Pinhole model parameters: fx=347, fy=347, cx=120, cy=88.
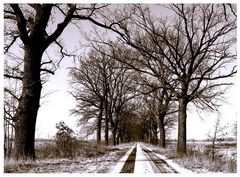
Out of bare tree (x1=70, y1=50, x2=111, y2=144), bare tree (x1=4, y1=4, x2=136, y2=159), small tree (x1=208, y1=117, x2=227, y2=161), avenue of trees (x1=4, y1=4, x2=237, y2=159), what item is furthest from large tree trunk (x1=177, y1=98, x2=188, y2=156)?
bare tree (x1=70, y1=50, x2=111, y2=144)

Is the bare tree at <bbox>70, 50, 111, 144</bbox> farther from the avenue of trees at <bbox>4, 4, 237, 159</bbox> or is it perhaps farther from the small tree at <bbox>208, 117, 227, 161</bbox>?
the small tree at <bbox>208, 117, 227, 161</bbox>

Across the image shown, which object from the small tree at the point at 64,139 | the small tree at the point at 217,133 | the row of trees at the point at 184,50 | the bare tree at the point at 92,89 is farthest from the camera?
the bare tree at the point at 92,89

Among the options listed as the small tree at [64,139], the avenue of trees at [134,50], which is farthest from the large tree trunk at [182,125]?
the small tree at [64,139]

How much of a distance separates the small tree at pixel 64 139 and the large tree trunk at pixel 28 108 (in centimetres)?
259

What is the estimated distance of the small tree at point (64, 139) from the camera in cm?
1250

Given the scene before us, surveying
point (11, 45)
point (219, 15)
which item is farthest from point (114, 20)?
point (219, 15)

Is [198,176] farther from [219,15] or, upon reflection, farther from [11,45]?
[219,15]

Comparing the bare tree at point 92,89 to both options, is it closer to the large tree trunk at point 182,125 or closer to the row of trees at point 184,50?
the row of trees at point 184,50

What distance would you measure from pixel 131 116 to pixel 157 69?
19691 mm

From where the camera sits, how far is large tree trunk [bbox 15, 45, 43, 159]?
980 centimetres

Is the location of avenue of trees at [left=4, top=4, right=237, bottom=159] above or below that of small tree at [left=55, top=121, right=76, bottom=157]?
above

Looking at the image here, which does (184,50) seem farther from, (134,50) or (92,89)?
(92,89)

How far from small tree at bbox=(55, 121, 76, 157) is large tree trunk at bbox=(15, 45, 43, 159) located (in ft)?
8.51

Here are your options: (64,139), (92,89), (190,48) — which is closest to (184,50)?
(190,48)
